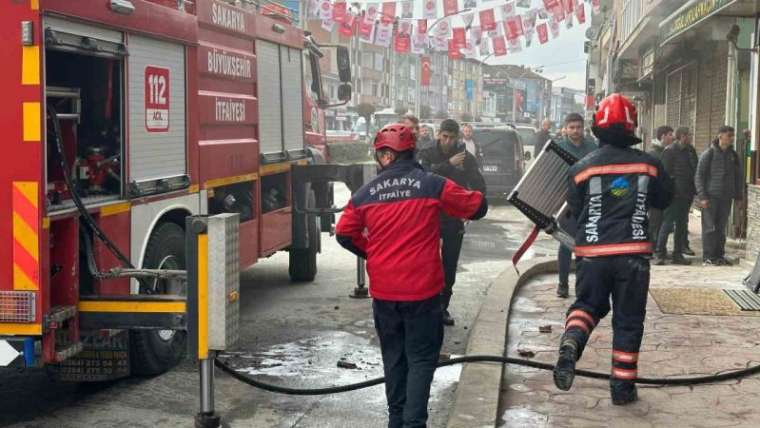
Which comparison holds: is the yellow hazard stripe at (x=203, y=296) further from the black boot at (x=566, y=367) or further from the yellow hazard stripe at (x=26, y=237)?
the black boot at (x=566, y=367)

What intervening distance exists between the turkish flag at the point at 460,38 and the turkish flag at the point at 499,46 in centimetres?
122

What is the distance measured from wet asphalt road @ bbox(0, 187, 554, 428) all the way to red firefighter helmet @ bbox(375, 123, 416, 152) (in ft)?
5.63

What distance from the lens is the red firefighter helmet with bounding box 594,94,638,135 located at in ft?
18.4

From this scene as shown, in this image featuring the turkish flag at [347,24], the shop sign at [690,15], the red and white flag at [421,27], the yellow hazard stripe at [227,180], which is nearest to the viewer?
the yellow hazard stripe at [227,180]

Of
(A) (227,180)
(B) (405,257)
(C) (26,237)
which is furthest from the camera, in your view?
(A) (227,180)

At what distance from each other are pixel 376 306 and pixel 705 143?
1489cm

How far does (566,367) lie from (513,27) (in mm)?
21979

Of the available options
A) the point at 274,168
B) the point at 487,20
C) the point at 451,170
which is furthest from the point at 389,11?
the point at 451,170

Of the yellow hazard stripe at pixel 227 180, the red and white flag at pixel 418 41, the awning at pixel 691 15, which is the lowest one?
the yellow hazard stripe at pixel 227 180

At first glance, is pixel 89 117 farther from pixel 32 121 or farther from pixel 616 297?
pixel 616 297

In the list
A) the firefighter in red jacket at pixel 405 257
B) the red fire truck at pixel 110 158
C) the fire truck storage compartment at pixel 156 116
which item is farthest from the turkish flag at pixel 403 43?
the firefighter in red jacket at pixel 405 257

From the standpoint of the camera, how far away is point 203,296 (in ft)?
16.2

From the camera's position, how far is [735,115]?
14.9 m

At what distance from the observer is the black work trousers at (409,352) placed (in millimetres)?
4773
